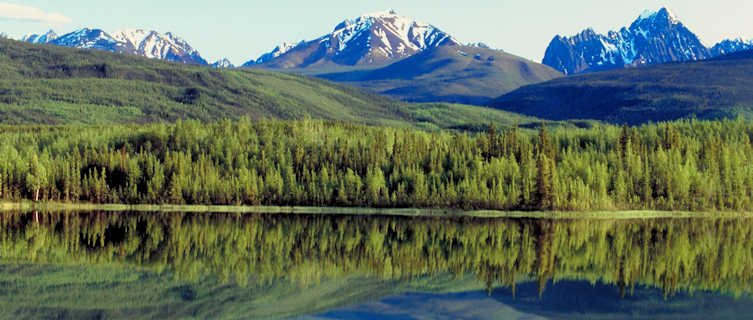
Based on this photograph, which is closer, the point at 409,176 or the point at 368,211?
the point at 368,211

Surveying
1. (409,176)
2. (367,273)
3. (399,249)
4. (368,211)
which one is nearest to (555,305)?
(367,273)

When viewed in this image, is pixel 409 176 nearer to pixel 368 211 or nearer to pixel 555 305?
pixel 368 211

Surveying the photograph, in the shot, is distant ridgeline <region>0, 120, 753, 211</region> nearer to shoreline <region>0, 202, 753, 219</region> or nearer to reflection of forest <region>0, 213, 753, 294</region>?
shoreline <region>0, 202, 753, 219</region>

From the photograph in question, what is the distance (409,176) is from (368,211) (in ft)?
51.5

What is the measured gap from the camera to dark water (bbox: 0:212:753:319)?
5416cm

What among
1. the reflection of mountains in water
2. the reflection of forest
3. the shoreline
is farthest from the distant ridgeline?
the reflection of mountains in water

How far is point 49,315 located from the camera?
51.6 metres

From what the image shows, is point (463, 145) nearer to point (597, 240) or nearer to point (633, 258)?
point (597, 240)

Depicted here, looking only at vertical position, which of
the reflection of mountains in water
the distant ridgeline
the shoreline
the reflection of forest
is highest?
the distant ridgeline

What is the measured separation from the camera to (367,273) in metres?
68.5

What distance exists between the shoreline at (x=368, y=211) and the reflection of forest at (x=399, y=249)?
1022 inches

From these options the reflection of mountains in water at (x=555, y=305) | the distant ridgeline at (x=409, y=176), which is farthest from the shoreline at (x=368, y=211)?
the reflection of mountains in water at (x=555, y=305)

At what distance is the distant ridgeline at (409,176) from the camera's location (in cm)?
16062

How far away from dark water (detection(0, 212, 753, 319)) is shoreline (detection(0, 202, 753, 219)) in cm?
4051
